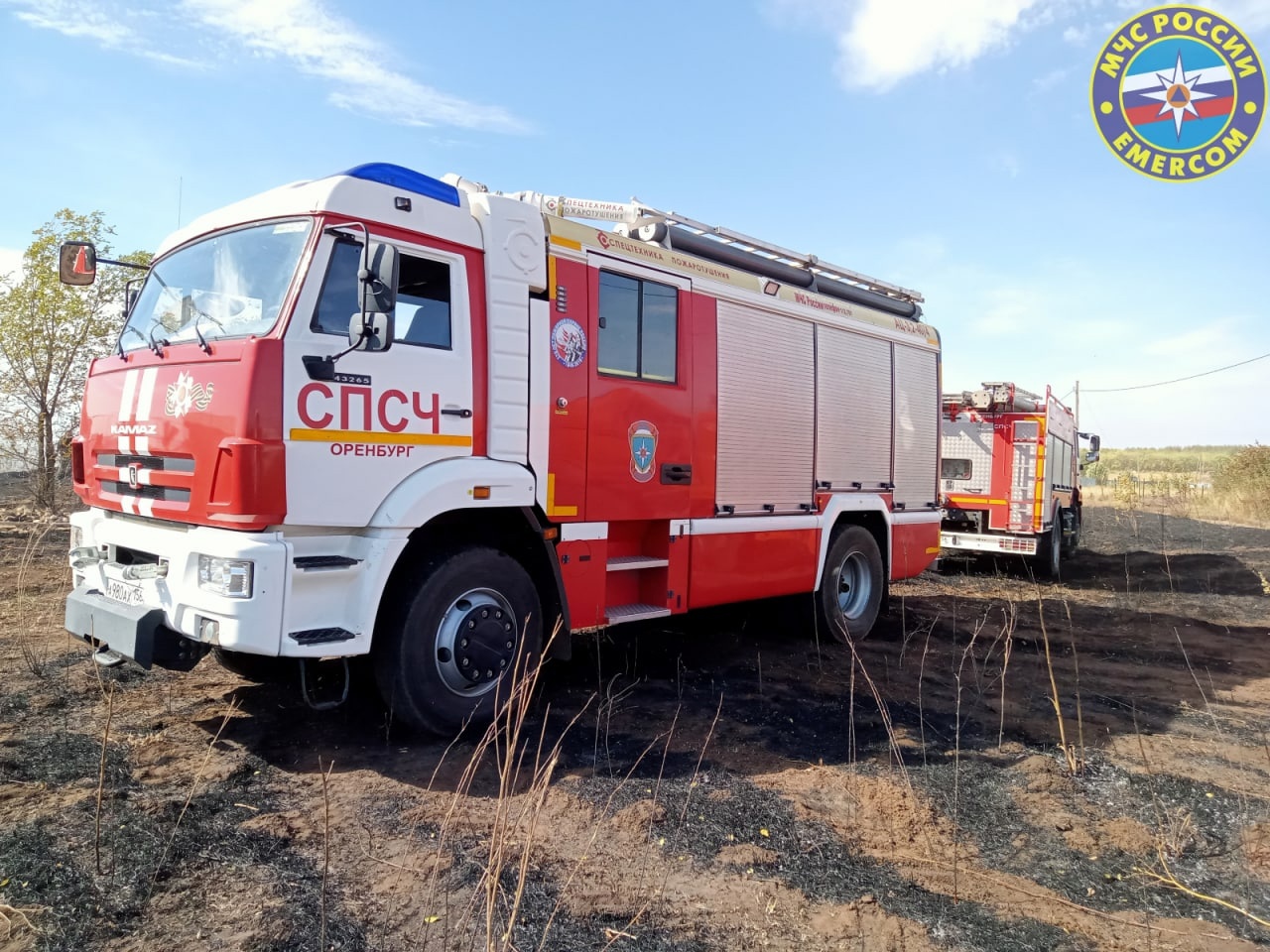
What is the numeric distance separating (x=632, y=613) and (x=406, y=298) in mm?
2521

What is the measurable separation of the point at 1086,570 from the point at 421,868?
45.4 feet

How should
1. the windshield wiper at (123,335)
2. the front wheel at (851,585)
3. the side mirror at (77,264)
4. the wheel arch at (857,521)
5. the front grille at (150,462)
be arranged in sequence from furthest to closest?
the front wheel at (851,585)
the wheel arch at (857,521)
the side mirror at (77,264)
the windshield wiper at (123,335)
the front grille at (150,462)

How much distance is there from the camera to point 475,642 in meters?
4.70

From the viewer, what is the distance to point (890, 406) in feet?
27.6

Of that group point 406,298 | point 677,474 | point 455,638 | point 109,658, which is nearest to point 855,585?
point 677,474

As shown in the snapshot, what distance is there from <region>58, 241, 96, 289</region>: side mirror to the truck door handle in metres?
3.79

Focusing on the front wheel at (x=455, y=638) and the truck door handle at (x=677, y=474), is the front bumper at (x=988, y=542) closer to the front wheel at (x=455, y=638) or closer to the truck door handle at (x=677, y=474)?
the truck door handle at (x=677, y=474)

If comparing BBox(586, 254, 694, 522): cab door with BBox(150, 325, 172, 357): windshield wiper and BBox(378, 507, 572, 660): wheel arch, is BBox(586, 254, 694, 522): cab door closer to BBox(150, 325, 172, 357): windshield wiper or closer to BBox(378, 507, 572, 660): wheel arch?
BBox(378, 507, 572, 660): wheel arch

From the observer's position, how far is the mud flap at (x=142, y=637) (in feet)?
13.1

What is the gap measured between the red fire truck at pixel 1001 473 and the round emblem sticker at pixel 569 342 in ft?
28.0

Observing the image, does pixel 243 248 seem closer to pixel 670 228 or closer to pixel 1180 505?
→ pixel 670 228

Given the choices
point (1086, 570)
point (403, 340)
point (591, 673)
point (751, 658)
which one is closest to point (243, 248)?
point (403, 340)

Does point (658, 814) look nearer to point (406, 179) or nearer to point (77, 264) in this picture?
point (406, 179)

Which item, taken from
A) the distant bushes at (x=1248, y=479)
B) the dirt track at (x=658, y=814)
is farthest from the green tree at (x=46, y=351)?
the distant bushes at (x=1248, y=479)
